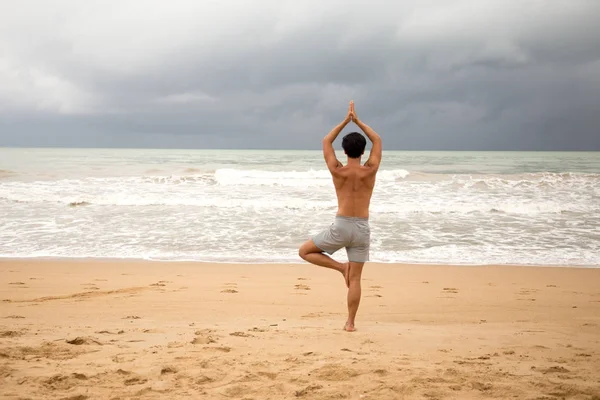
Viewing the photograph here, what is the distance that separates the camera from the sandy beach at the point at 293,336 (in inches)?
134

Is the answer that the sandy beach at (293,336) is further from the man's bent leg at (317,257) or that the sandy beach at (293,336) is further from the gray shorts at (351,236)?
the gray shorts at (351,236)

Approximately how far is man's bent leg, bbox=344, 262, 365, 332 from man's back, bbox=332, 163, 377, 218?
0.56 m

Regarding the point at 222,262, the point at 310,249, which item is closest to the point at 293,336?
the point at 310,249

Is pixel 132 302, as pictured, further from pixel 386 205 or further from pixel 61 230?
pixel 386 205

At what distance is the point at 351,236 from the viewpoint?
196 inches

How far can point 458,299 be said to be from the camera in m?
7.05

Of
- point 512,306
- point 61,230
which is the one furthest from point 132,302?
point 61,230

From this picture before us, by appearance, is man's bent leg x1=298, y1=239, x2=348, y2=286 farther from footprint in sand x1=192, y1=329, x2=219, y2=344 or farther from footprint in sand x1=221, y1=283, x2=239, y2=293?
footprint in sand x1=221, y1=283, x2=239, y2=293

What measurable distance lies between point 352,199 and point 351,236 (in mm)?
377

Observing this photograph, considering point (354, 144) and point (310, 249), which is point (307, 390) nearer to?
point (310, 249)

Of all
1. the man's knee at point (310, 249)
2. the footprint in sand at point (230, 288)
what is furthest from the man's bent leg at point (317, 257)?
the footprint in sand at point (230, 288)

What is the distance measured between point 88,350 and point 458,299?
5012mm

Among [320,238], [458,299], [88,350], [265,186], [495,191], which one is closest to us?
[88,350]

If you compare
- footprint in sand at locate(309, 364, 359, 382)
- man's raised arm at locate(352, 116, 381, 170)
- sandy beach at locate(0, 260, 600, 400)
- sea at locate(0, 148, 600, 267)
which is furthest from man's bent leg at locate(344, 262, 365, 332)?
sea at locate(0, 148, 600, 267)
